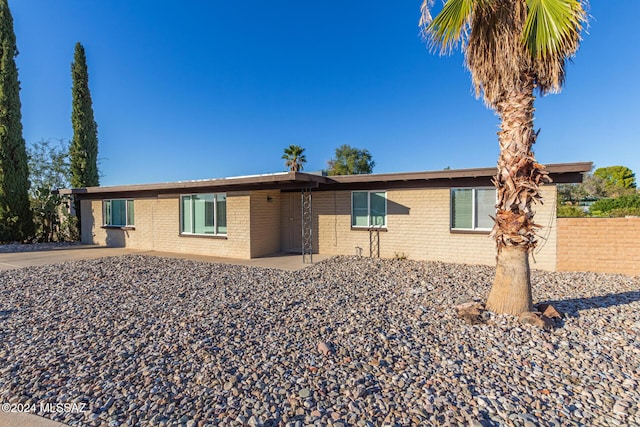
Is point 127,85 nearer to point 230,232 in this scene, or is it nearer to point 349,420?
point 230,232

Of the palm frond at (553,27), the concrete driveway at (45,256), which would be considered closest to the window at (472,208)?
the palm frond at (553,27)

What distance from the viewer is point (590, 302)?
5.69 metres

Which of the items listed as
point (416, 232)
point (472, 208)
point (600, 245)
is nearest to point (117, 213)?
point (416, 232)

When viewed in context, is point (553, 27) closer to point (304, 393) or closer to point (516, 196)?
point (516, 196)

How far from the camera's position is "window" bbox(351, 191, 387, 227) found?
1075 centimetres

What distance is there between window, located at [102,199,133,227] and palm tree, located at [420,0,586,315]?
46.3ft

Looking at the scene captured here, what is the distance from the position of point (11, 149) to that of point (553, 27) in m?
20.8

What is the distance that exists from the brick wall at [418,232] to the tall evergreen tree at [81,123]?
46.4 feet

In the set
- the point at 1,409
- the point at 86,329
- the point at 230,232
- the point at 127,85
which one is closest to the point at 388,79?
the point at 230,232

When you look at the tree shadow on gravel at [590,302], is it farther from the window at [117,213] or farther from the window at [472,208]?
the window at [117,213]

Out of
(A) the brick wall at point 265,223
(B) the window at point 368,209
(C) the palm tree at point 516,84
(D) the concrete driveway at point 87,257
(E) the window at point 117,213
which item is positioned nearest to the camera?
(C) the palm tree at point 516,84

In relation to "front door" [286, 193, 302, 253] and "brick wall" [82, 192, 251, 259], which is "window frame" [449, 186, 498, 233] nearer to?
"front door" [286, 193, 302, 253]

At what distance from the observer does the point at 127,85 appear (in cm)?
1544

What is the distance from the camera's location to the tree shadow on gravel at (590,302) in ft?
17.3
